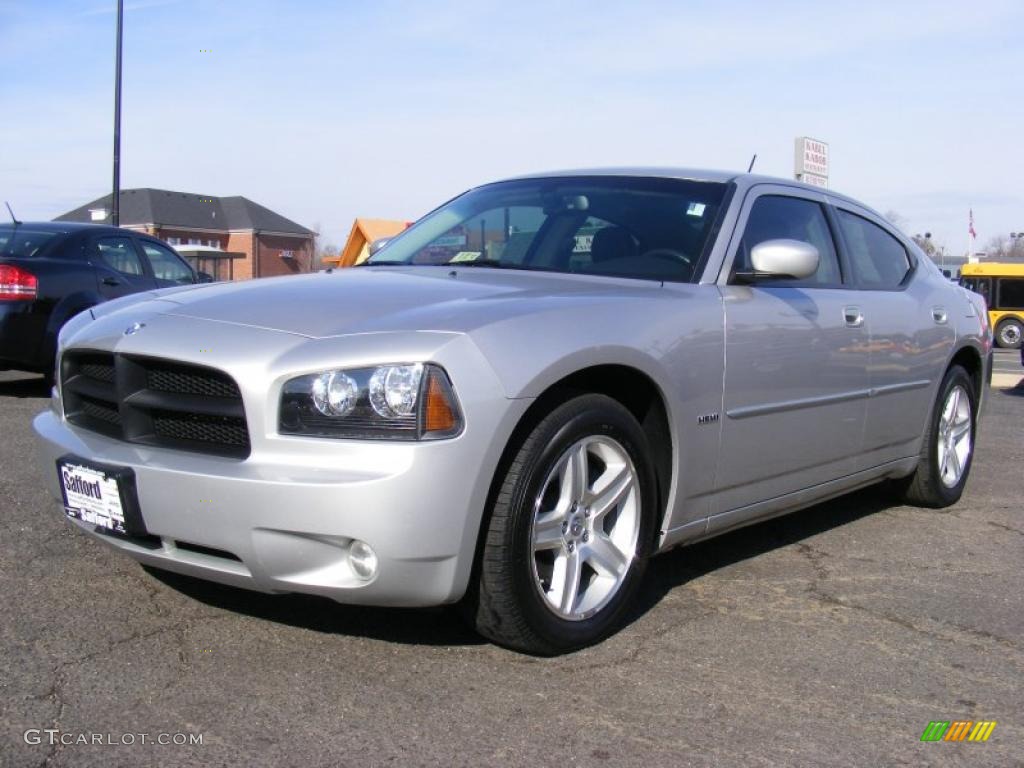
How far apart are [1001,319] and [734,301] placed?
30.1m

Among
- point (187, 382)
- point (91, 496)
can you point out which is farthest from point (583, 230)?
point (91, 496)

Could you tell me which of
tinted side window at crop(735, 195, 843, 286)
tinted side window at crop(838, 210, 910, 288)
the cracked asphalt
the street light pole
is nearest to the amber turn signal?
the cracked asphalt

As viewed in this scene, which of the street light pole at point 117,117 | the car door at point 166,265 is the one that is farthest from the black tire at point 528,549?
the street light pole at point 117,117

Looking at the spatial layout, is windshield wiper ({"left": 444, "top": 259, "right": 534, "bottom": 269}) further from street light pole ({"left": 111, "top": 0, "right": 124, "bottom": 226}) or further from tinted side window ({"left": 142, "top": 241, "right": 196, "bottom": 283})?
street light pole ({"left": 111, "top": 0, "right": 124, "bottom": 226})

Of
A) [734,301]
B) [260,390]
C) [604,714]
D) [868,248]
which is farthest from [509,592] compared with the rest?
[868,248]

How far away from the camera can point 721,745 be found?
106 inches

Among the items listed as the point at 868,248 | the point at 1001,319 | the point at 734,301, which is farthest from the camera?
the point at 1001,319

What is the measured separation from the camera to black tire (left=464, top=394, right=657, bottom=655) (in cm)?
297

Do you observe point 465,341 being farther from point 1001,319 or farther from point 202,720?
point 1001,319

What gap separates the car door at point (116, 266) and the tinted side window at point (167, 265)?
0.61 feet

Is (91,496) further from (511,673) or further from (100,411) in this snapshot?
(511,673)

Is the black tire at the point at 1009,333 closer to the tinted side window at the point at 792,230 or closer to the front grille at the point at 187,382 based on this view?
the tinted side window at the point at 792,230

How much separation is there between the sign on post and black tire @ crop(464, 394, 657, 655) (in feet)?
41.7

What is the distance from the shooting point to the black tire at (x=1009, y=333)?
30.3 metres
